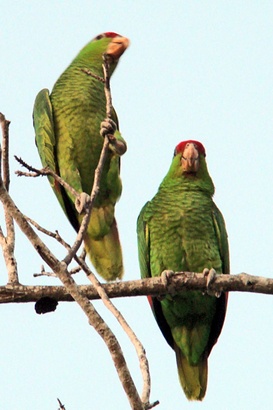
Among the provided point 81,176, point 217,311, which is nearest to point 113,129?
point 81,176

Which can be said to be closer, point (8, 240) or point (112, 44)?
point (8, 240)

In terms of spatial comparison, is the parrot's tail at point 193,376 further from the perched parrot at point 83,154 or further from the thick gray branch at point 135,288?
the thick gray branch at point 135,288

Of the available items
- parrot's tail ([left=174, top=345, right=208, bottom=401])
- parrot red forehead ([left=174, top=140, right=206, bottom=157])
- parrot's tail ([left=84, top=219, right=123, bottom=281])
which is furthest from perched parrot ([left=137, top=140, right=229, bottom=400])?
parrot red forehead ([left=174, top=140, right=206, bottom=157])

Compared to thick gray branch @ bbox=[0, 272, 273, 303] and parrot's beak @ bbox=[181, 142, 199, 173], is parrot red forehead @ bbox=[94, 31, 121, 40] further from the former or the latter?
thick gray branch @ bbox=[0, 272, 273, 303]

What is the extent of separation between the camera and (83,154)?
16.5 feet

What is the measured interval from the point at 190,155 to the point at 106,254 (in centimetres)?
99

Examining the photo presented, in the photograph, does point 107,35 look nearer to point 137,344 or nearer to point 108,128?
point 108,128

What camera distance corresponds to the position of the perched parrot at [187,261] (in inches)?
186

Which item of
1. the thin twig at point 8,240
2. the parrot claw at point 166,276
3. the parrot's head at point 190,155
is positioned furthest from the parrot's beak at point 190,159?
the thin twig at point 8,240

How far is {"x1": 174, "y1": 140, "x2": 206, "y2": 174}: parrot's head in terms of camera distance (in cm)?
521

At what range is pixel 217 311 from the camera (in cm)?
489

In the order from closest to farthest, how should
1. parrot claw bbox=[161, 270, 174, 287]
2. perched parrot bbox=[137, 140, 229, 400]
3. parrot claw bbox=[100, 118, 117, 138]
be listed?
1. parrot claw bbox=[161, 270, 174, 287]
2. parrot claw bbox=[100, 118, 117, 138]
3. perched parrot bbox=[137, 140, 229, 400]

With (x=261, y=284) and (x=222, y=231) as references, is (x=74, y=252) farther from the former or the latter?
(x=222, y=231)

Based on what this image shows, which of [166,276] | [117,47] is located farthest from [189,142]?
[166,276]
